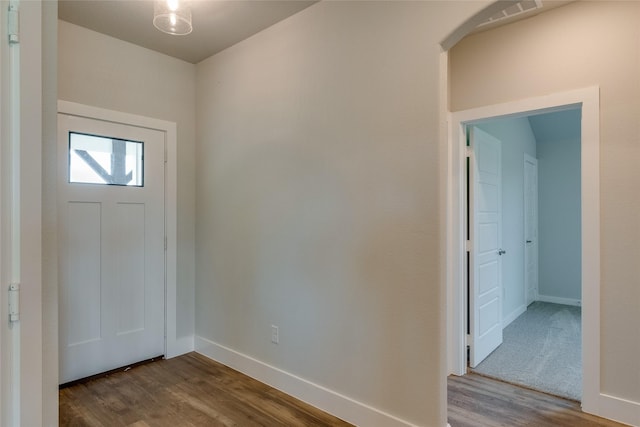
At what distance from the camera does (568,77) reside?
2.55m

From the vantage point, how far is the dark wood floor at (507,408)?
90.7 inches

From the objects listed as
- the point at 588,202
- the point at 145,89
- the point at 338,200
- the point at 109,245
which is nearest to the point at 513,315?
the point at 588,202

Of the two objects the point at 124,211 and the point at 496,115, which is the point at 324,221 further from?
the point at 124,211

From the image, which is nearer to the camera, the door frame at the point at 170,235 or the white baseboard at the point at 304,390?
the white baseboard at the point at 304,390

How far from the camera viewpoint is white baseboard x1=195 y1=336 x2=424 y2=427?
2.18 meters

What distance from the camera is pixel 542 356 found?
3.35 meters

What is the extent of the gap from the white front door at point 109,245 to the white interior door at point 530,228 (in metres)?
4.72

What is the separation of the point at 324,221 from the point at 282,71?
3.98ft

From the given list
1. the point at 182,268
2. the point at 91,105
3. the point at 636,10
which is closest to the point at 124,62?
the point at 91,105

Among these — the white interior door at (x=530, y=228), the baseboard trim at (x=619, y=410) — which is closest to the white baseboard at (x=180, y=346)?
the baseboard trim at (x=619, y=410)

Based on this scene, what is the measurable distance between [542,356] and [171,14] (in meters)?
4.08
